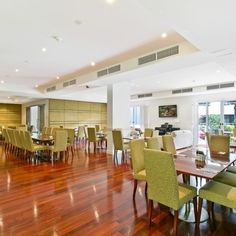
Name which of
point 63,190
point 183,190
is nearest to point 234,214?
point 183,190

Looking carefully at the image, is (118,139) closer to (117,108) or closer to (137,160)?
(117,108)

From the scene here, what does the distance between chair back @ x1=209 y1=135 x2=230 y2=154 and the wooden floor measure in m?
1.53

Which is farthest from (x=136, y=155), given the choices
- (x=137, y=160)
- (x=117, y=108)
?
(x=117, y=108)

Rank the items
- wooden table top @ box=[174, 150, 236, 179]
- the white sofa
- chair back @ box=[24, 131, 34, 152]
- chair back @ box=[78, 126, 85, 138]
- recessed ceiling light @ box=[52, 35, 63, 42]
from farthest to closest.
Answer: chair back @ box=[78, 126, 85, 138], the white sofa, chair back @ box=[24, 131, 34, 152], recessed ceiling light @ box=[52, 35, 63, 42], wooden table top @ box=[174, 150, 236, 179]

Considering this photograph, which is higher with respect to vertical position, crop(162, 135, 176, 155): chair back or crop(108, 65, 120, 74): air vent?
crop(108, 65, 120, 74): air vent

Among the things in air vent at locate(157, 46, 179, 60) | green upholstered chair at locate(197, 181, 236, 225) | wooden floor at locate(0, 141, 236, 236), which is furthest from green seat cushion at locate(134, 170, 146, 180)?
air vent at locate(157, 46, 179, 60)

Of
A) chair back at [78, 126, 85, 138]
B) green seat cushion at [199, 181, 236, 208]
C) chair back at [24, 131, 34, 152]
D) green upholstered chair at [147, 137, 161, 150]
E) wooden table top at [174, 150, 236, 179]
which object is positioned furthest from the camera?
chair back at [78, 126, 85, 138]

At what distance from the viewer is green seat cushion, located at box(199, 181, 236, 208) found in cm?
213

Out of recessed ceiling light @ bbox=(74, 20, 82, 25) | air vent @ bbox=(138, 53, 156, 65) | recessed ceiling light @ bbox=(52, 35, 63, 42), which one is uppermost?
recessed ceiling light @ bbox=(52, 35, 63, 42)

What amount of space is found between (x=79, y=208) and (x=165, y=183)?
58.0 inches

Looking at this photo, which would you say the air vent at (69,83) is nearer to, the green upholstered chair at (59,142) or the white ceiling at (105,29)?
the white ceiling at (105,29)

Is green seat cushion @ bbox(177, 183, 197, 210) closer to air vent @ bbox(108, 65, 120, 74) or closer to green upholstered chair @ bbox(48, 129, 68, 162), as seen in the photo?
air vent @ bbox(108, 65, 120, 74)

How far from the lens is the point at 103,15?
3.09 metres

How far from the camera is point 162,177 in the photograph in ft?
7.27
